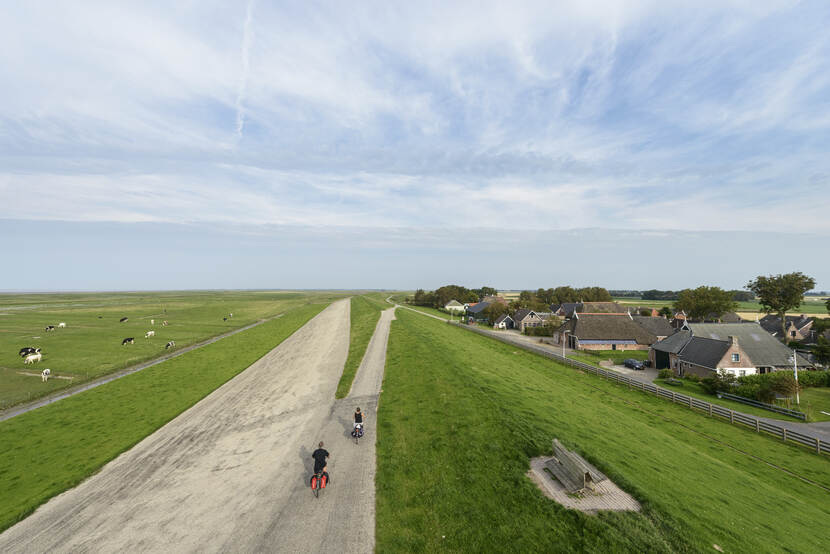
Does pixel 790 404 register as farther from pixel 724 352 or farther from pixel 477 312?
pixel 477 312

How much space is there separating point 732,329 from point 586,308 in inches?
1787

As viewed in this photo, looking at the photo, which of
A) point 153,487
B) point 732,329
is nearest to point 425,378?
point 153,487

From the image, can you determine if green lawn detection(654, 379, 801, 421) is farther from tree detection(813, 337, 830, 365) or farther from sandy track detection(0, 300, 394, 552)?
sandy track detection(0, 300, 394, 552)

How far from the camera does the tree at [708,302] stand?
79.4 metres

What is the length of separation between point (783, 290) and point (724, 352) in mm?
53189

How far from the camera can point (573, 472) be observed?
12.5m

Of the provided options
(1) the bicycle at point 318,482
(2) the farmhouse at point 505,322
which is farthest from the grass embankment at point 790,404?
(2) the farmhouse at point 505,322

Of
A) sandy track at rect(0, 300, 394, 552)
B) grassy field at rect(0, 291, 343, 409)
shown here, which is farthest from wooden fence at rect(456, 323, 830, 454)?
grassy field at rect(0, 291, 343, 409)

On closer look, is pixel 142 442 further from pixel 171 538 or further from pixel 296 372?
pixel 296 372

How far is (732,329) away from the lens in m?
47.2

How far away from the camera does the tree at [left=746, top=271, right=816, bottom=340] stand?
227 ft

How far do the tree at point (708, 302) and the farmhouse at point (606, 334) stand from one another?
28.7 metres

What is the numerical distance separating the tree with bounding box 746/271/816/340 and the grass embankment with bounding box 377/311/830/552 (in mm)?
70550

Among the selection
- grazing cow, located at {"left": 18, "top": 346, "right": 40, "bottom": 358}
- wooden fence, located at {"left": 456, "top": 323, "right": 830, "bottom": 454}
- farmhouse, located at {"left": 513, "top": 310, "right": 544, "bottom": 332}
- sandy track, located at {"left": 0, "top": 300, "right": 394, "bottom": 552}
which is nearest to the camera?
sandy track, located at {"left": 0, "top": 300, "right": 394, "bottom": 552}
